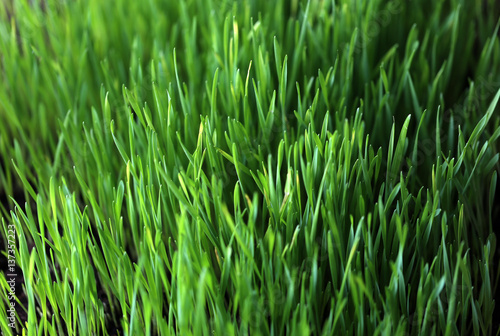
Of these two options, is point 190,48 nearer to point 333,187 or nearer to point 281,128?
point 281,128

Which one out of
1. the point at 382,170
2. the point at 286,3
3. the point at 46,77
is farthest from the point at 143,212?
the point at 286,3

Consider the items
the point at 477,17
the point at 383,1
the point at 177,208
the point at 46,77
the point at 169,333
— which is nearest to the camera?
the point at 169,333

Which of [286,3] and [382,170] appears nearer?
[382,170]

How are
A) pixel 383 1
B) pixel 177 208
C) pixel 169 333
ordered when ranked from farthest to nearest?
pixel 383 1 < pixel 177 208 < pixel 169 333

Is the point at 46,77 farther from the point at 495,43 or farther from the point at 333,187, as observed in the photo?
the point at 495,43

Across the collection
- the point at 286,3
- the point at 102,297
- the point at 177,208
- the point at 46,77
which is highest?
the point at 286,3

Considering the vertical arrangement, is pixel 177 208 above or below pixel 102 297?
above
